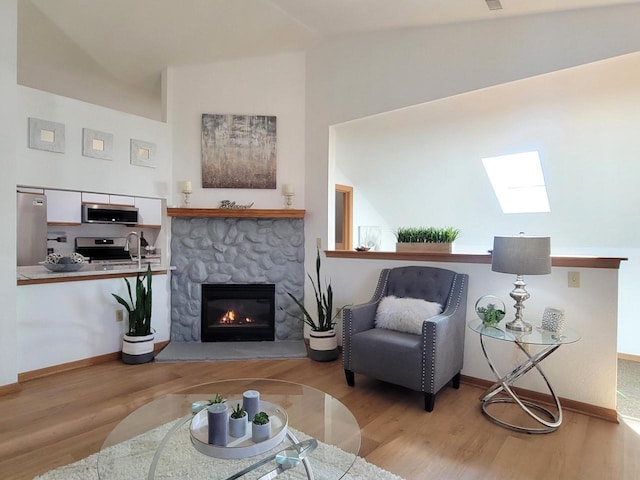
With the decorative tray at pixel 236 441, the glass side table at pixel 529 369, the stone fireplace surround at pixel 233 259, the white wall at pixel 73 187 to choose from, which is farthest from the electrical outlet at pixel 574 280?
the white wall at pixel 73 187

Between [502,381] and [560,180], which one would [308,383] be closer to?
[502,381]

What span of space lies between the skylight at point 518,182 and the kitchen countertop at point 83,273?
12.8 feet

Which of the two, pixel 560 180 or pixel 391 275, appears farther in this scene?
pixel 560 180

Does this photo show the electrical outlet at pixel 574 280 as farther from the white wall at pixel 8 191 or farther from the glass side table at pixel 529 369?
the white wall at pixel 8 191

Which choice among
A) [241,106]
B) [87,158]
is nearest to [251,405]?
[87,158]

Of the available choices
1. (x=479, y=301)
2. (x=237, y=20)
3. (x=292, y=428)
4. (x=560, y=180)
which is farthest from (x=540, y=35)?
(x=292, y=428)

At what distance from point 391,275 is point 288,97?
241cm

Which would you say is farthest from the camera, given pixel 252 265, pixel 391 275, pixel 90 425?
pixel 252 265

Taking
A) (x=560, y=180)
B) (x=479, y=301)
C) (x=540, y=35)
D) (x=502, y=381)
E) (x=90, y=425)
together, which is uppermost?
(x=540, y=35)

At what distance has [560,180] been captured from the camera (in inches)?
151

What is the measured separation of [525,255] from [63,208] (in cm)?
518

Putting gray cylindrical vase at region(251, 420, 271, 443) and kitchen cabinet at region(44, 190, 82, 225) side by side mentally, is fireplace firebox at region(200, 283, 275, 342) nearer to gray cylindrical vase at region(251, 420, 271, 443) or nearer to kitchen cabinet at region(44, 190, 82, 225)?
kitchen cabinet at region(44, 190, 82, 225)

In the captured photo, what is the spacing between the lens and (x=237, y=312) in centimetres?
417

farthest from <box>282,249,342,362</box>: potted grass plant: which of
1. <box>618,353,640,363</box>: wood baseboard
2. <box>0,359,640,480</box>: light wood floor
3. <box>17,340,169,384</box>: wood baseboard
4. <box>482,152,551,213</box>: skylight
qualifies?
<box>618,353,640,363</box>: wood baseboard
